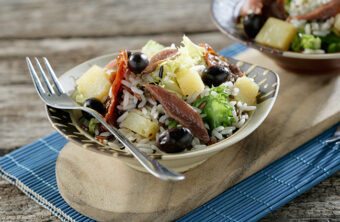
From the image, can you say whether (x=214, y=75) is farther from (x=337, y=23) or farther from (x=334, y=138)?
(x=337, y=23)

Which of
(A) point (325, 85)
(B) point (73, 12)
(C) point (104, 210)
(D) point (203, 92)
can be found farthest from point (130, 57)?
(B) point (73, 12)

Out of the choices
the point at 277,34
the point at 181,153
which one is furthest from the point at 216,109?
the point at 277,34

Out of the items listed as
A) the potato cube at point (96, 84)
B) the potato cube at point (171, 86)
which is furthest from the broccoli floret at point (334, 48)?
the potato cube at point (96, 84)

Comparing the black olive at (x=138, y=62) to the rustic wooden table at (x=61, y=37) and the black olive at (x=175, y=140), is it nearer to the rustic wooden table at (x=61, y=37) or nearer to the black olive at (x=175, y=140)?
the black olive at (x=175, y=140)

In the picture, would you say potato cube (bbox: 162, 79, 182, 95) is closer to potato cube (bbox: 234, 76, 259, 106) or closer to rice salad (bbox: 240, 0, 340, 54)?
potato cube (bbox: 234, 76, 259, 106)

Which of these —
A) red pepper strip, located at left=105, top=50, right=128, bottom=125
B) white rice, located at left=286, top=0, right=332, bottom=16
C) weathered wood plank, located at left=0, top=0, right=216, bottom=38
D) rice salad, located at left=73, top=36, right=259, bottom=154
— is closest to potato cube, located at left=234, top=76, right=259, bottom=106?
rice salad, located at left=73, top=36, right=259, bottom=154
